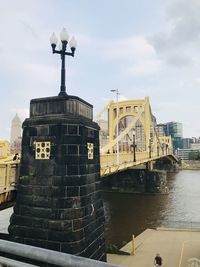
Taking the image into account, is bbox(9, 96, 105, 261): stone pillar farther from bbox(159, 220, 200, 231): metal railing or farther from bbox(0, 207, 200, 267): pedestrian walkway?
bbox(159, 220, 200, 231): metal railing

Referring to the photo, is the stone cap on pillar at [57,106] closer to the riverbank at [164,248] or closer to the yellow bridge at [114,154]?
the yellow bridge at [114,154]

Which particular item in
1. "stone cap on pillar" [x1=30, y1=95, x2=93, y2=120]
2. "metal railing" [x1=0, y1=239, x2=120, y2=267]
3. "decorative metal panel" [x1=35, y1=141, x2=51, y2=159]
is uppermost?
"stone cap on pillar" [x1=30, y1=95, x2=93, y2=120]

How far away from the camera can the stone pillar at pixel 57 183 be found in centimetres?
646

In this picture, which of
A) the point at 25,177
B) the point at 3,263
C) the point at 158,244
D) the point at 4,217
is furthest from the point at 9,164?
the point at 4,217

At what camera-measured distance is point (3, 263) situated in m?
2.71

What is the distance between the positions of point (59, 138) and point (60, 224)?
1.98 metres

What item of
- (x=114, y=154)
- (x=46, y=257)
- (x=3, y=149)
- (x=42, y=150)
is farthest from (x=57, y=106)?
(x=114, y=154)

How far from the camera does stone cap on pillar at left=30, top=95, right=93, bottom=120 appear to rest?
7.14 metres

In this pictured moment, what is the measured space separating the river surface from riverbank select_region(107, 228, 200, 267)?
6.92 ft

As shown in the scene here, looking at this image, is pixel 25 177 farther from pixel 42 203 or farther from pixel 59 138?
pixel 59 138

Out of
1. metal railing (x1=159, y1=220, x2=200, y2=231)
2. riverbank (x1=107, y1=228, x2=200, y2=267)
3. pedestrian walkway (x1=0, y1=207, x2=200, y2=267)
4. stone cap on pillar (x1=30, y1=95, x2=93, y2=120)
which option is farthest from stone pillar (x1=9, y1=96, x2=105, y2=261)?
metal railing (x1=159, y1=220, x2=200, y2=231)

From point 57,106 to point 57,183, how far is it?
1979mm

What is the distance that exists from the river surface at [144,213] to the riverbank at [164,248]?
6.92 feet

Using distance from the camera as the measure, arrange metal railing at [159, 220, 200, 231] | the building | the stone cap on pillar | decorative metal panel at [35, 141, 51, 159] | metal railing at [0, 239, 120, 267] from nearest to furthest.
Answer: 1. metal railing at [0, 239, 120, 267]
2. decorative metal panel at [35, 141, 51, 159]
3. the stone cap on pillar
4. the building
5. metal railing at [159, 220, 200, 231]
